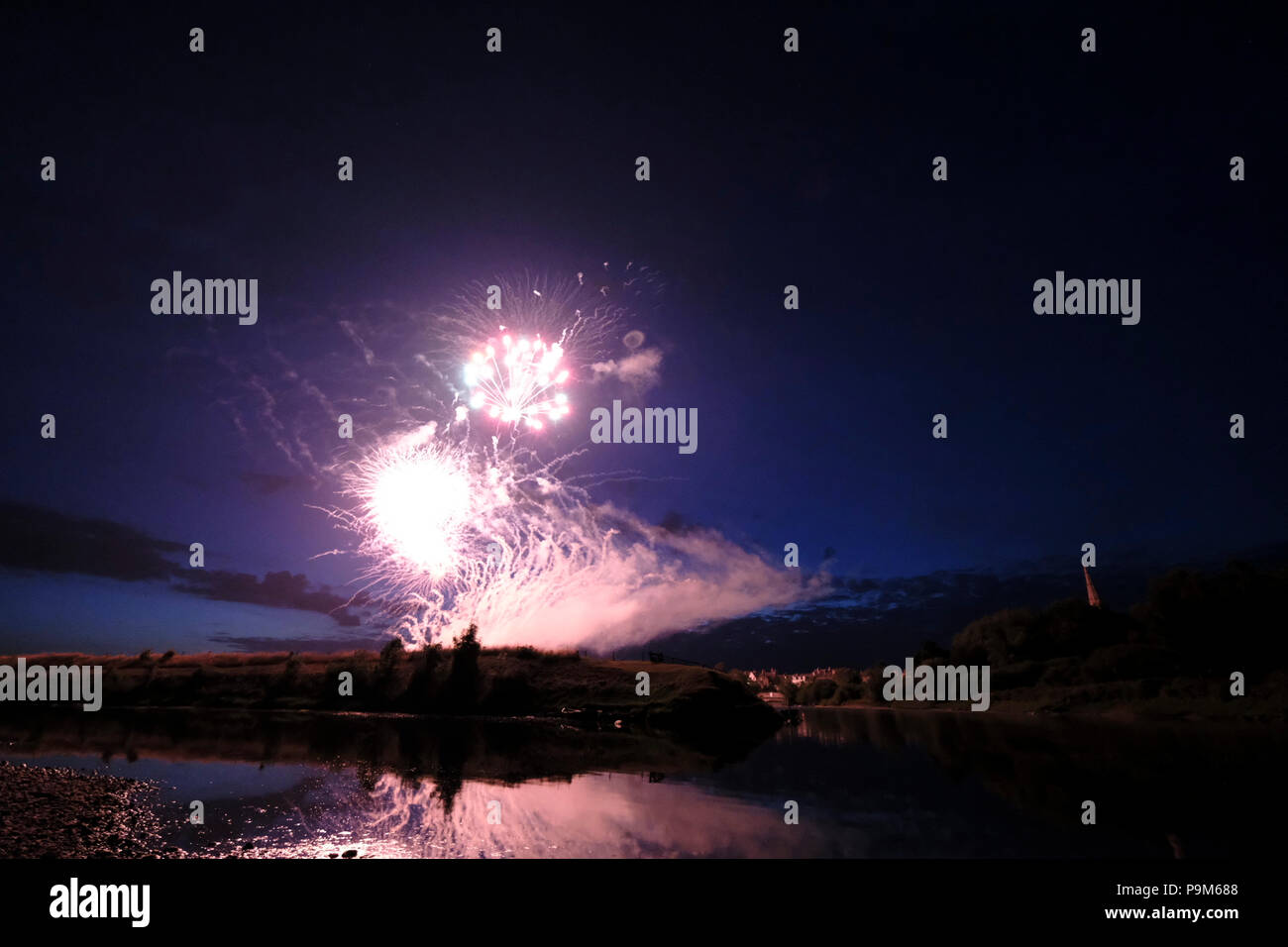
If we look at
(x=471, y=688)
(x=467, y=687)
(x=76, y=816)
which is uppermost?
(x=76, y=816)

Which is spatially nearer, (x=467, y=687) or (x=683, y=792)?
(x=683, y=792)

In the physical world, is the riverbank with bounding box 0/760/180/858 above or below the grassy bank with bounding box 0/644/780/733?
above

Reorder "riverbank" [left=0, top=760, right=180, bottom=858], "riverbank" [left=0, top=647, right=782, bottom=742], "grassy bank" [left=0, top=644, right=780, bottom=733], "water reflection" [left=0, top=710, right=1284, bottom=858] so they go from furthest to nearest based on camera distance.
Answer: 1. "grassy bank" [left=0, top=644, right=780, bottom=733]
2. "riverbank" [left=0, top=647, right=782, bottom=742]
3. "water reflection" [left=0, top=710, right=1284, bottom=858]
4. "riverbank" [left=0, top=760, right=180, bottom=858]

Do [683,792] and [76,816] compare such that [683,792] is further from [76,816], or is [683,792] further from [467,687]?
[467,687]

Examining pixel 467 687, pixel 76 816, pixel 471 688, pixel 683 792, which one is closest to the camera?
pixel 76 816

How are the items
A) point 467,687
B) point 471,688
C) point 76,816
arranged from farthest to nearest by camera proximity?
point 467,687, point 471,688, point 76,816

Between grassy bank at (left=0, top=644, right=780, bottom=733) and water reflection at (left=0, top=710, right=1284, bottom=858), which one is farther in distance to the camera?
grassy bank at (left=0, top=644, right=780, bottom=733)

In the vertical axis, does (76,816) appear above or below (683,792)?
above

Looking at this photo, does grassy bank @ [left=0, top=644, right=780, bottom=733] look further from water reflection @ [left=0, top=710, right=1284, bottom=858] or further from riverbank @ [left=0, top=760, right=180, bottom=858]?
riverbank @ [left=0, top=760, right=180, bottom=858]

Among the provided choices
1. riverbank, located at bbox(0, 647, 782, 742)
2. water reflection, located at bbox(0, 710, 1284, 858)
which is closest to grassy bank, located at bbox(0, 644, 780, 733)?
riverbank, located at bbox(0, 647, 782, 742)

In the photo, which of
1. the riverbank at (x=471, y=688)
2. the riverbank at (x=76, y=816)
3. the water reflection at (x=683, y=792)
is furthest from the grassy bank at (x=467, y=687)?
the riverbank at (x=76, y=816)

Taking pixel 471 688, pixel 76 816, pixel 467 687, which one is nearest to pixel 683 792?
pixel 76 816
